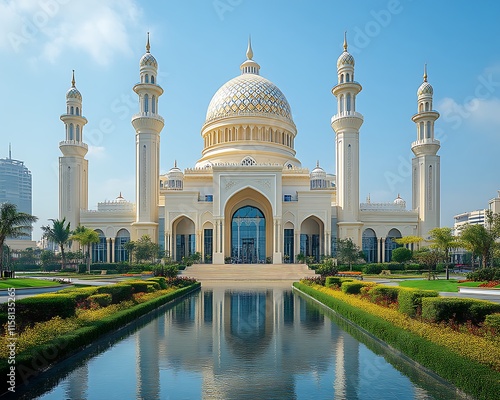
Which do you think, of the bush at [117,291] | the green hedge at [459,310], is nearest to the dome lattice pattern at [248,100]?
the bush at [117,291]

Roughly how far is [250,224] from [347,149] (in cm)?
1091

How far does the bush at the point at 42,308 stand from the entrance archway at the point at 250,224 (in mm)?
28888

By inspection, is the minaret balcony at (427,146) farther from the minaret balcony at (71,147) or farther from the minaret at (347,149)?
the minaret balcony at (71,147)

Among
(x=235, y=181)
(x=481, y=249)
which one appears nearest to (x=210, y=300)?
(x=481, y=249)

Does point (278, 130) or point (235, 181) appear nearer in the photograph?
point (235, 181)

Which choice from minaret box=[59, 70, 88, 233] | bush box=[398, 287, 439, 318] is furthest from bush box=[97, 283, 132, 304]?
minaret box=[59, 70, 88, 233]

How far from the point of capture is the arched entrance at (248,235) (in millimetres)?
39250

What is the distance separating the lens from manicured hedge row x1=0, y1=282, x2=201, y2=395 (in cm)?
646

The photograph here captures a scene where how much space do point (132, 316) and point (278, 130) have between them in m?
35.0

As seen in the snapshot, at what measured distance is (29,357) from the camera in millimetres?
6660

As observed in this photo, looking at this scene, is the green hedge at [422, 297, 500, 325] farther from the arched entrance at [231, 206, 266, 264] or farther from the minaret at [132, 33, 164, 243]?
the minaret at [132, 33, 164, 243]

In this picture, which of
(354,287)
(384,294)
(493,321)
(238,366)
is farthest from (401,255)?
(238,366)

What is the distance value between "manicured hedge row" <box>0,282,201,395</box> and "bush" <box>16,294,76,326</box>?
70 centimetres

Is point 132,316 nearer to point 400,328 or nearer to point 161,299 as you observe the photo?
point 161,299
